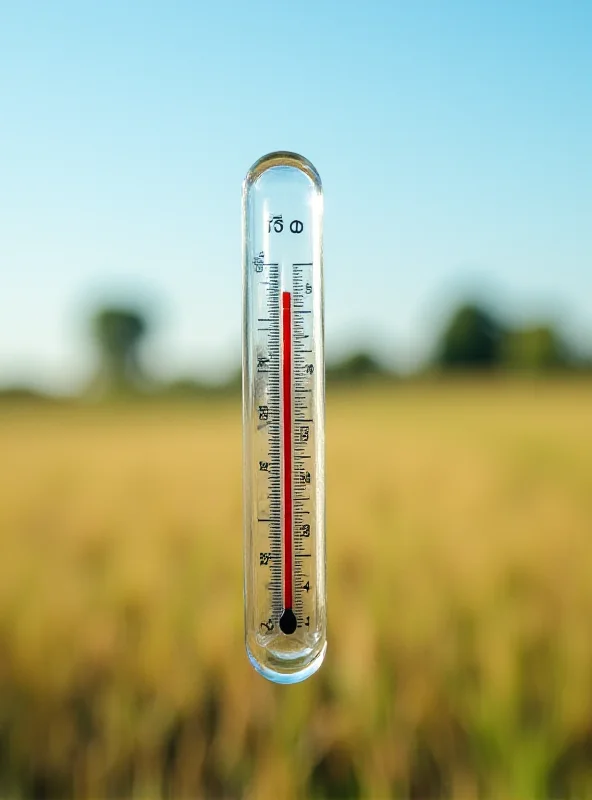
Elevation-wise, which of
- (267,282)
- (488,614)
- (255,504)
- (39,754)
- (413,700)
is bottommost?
(39,754)

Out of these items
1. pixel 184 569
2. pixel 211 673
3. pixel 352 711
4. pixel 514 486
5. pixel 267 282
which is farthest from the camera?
pixel 514 486

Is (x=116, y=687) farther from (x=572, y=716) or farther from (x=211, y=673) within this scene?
(x=572, y=716)

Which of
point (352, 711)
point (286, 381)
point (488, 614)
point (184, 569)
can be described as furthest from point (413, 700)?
point (286, 381)

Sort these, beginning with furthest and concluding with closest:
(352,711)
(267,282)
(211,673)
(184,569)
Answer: (184,569) → (211,673) → (352,711) → (267,282)

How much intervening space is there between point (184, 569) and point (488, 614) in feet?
4.02

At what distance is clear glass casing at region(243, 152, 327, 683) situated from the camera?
1.30 m

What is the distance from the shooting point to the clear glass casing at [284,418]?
1305 millimetres

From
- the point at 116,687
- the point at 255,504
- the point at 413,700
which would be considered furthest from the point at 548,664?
the point at 255,504

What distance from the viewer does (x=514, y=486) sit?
175 inches

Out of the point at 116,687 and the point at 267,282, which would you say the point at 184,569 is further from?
the point at 267,282

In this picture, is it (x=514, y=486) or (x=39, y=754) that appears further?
(x=514, y=486)

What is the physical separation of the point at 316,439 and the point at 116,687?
71.6 inches

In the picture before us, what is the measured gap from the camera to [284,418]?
1.32m

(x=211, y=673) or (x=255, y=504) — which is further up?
(x=255, y=504)
